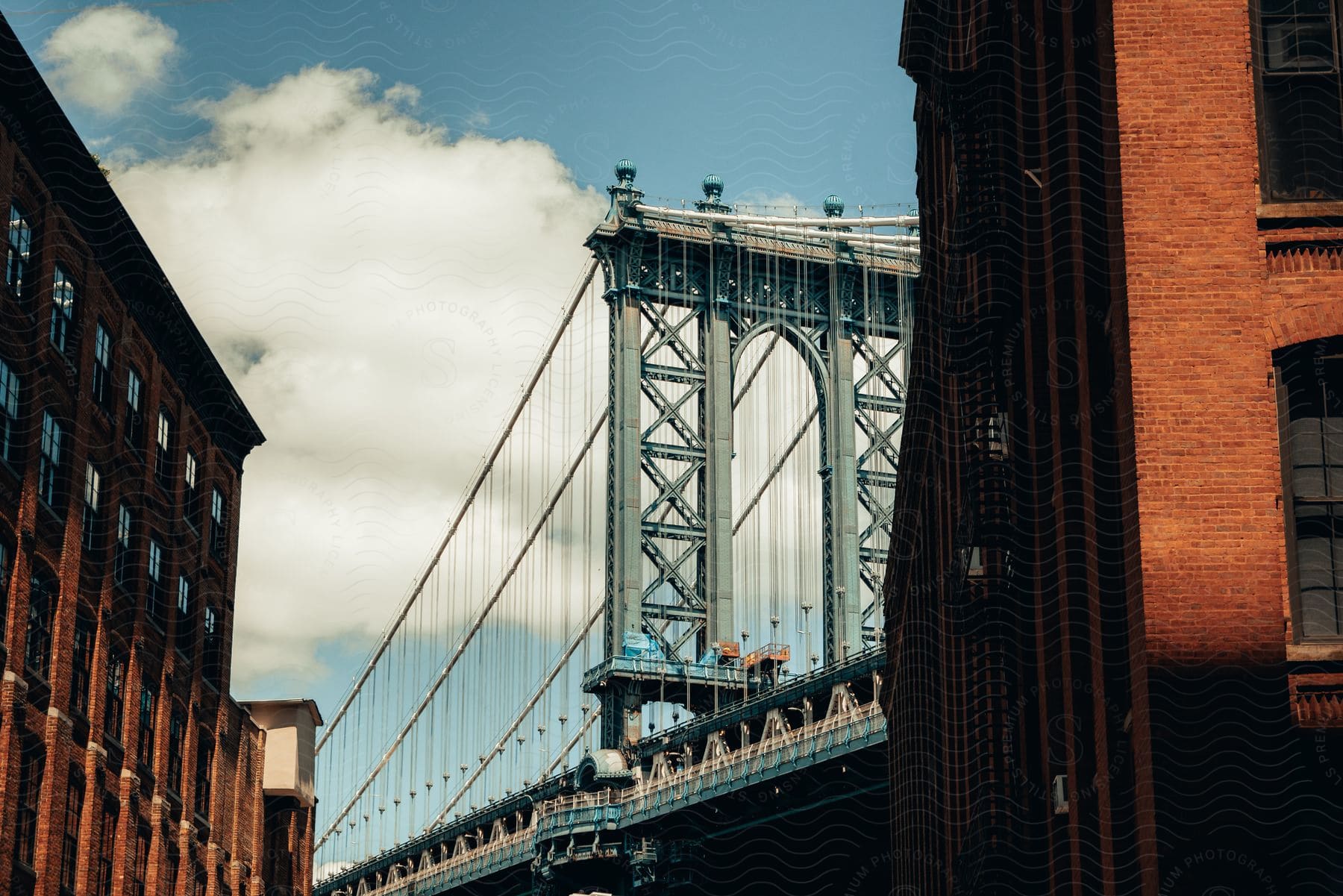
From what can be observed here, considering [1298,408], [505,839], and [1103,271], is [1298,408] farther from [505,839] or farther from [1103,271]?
[505,839]

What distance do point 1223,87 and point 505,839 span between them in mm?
71852

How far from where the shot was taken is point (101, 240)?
3984cm

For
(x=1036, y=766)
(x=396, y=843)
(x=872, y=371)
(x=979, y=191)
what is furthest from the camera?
(x=396, y=843)

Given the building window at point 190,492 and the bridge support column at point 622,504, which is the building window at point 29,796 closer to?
the building window at point 190,492

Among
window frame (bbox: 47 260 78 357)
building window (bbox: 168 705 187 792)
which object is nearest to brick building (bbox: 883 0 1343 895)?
window frame (bbox: 47 260 78 357)

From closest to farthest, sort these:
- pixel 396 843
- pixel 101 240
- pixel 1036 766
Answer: pixel 1036 766, pixel 101 240, pixel 396 843

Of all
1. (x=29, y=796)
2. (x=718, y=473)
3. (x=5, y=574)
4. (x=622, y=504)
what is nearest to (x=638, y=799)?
(x=622, y=504)

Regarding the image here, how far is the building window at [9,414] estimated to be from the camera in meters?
33.7

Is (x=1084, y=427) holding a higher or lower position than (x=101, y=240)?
lower

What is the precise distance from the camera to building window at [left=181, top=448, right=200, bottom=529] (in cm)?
4734

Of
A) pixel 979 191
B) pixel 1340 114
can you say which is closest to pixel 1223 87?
pixel 1340 114

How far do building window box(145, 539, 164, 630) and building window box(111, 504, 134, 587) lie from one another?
99 centimetres

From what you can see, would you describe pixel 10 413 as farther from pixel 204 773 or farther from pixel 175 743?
pixel 204 773

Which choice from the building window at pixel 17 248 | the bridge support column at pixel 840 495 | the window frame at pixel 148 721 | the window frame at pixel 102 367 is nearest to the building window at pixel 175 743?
the window frame at pixel 148 721
